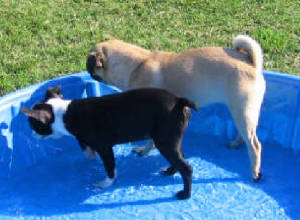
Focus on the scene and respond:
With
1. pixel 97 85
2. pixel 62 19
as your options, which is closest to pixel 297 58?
pixel 97 85

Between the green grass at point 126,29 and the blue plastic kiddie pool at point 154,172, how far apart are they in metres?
0.93

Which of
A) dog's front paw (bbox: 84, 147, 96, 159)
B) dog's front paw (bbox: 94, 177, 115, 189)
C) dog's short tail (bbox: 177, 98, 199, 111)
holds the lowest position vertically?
dog's front paw (bbox: 94, 177, 115, 189)

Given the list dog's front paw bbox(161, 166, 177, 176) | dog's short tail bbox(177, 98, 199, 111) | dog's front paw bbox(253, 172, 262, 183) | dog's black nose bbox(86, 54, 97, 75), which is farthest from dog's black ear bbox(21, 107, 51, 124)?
dog's front paw bbox(253, 172, 262, 183)

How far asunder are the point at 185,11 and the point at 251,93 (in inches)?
135

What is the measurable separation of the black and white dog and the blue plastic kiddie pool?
0.45 metres

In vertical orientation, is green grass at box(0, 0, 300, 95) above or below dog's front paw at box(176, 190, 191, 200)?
above

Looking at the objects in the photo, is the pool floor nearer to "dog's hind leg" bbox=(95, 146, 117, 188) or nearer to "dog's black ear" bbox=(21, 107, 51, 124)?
"dog's hind leg" bbox=(95, 146, 117, 188)

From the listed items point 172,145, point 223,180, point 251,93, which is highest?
point 251,93

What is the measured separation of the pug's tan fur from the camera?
16.3 ft

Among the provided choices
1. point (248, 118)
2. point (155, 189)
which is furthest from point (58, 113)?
point (248, 118)

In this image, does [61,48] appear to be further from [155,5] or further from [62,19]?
[155,5]

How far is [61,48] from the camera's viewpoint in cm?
723

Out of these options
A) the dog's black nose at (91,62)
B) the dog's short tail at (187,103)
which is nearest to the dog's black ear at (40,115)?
the dog's black nose at (91,62)

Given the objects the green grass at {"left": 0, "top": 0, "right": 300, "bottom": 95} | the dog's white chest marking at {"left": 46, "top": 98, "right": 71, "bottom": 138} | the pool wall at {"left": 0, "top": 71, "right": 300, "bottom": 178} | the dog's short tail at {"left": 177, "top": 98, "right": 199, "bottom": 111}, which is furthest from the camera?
the green grass at {"left": 0, "top": 0, "right": 300, "bottom": 95}
